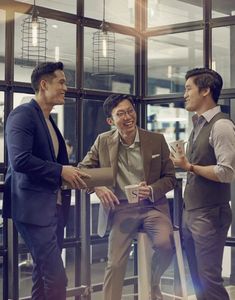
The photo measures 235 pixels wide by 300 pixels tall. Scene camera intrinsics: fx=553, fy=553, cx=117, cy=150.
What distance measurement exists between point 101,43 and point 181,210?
1456mm

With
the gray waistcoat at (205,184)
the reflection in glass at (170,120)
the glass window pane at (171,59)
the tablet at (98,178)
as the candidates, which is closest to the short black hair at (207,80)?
the gray waistcoat at (205,184)

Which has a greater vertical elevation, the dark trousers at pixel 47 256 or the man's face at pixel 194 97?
the man's face at pixel 194 97

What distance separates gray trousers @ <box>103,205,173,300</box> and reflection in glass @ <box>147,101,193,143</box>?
138 centimetres

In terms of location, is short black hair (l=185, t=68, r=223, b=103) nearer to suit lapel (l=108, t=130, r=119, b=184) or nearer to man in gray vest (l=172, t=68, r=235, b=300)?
man in gray vest (l=172, t=68, r=235, b=300)

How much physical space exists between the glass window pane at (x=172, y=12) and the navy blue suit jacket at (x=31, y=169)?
1931 millimetres

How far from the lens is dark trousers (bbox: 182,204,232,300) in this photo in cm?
275

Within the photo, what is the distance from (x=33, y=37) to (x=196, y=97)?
1254mm

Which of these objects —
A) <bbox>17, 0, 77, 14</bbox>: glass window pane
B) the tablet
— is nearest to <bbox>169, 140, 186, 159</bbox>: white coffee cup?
the tablet

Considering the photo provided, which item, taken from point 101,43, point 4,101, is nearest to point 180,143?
point 4,101

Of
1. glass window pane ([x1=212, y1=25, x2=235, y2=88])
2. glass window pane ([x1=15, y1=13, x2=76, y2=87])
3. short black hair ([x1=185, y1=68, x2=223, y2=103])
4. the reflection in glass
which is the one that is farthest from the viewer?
the reflection in glass

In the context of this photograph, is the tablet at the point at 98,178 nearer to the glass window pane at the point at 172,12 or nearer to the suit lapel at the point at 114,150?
the suit lapel at the point at 114,150

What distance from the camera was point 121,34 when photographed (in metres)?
4.18

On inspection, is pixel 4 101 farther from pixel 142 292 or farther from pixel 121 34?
pixel 142 292

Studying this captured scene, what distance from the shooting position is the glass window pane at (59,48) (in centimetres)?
353
